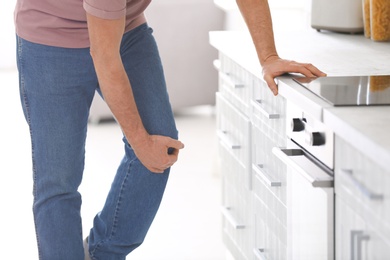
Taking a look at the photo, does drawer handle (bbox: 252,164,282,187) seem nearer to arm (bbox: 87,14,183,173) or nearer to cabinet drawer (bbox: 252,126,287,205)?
cabinet drawer (bbox: 252,126,287,205)

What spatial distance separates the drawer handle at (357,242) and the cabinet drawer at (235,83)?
0.95m

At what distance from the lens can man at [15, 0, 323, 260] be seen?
2.14 meters

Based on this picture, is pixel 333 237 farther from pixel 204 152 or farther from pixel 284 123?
pixel 204 152

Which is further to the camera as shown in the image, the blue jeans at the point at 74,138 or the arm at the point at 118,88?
the blue jeans at the point at 74,138

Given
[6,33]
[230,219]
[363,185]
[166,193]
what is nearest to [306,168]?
[363,185]

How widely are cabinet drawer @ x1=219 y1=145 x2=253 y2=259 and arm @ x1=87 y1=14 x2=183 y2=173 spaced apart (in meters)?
0.48

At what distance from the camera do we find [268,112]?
87.4 inches

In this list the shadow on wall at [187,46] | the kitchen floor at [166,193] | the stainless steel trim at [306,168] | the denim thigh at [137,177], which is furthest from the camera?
the shadow on wall at [187,46]

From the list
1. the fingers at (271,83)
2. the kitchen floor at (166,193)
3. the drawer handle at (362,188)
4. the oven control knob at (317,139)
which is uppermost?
the fingers at (271,83)

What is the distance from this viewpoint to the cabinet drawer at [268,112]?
211 centimetres

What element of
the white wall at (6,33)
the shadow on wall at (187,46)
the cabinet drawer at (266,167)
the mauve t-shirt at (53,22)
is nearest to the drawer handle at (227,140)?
the cabinet drawer at (266,167)

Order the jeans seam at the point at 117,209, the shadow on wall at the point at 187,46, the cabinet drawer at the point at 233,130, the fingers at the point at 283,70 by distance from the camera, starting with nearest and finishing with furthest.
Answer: the fingers at the point at 283,70, the jeans seam at the point at 117,209, the cabinet drawer at the point at 233,130, the shadow on wall at the point at 187,46

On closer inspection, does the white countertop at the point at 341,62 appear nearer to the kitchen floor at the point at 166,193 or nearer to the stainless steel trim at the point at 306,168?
the stainless steel trim at the point at 306,168

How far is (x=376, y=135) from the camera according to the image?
138cm
